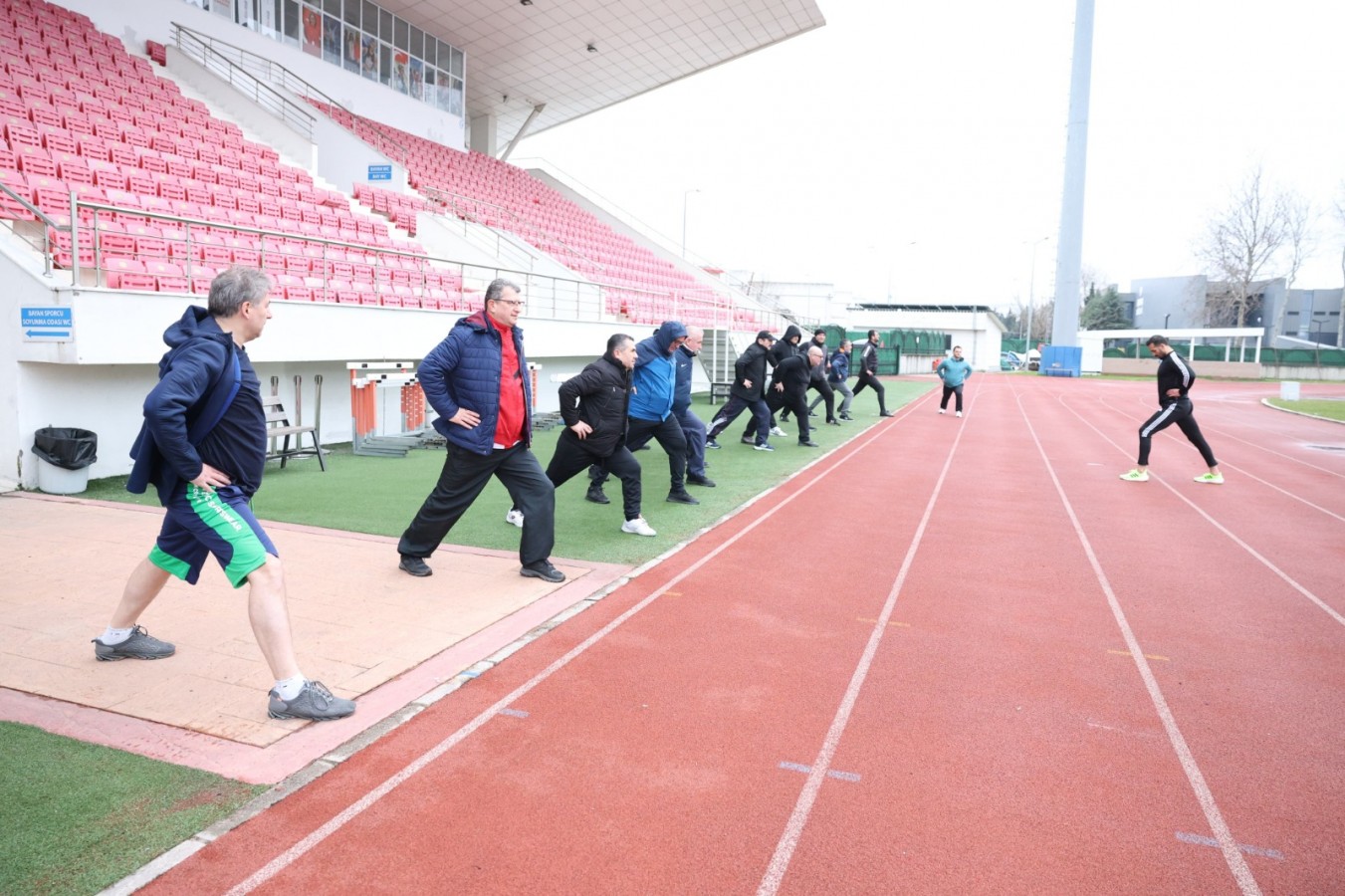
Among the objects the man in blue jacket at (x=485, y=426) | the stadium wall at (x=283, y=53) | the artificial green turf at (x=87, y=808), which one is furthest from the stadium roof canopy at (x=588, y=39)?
the artificial green turf at (x=87, y=808)

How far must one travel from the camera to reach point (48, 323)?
869 cm

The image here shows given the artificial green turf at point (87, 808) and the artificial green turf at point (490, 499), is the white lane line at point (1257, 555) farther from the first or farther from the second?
the artificial green turf at point (87, 808)

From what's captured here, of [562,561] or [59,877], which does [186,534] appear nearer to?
[59,877]

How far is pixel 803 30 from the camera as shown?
35219 millimetres

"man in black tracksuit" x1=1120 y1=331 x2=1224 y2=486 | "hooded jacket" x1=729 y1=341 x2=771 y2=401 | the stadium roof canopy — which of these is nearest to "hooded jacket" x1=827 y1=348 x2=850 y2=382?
"hooded jacket" x1=729 y1=341 x2=771 y2=401

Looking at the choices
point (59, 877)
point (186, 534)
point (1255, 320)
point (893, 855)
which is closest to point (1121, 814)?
point (893, 855)

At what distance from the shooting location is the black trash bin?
898cm

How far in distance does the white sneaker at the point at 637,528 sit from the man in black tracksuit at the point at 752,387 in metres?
5.02

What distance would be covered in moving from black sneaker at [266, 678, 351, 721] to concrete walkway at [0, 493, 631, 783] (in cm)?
4

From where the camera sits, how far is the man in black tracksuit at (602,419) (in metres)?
7.50

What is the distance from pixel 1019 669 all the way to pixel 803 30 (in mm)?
35374

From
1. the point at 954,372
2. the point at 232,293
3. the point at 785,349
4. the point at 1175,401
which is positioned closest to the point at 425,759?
the point at 232,293

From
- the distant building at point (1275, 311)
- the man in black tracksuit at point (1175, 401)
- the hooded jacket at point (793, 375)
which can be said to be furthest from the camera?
the distant building at point (1275, 311)

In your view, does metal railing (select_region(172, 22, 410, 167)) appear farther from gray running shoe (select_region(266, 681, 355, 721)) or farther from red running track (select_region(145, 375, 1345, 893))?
gray running shoe (select_region(266, 681, 355, 721))
